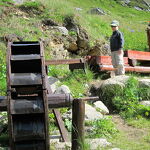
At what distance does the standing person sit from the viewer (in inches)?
436

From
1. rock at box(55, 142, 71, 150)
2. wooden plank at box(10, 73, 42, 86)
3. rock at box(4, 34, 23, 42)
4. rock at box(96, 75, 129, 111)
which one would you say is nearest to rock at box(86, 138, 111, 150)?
rock at box(55, 142, 71, 150)

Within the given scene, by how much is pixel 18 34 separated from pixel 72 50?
2510 millimetres

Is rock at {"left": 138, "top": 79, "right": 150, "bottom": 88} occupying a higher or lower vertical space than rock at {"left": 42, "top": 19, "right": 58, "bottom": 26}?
lower

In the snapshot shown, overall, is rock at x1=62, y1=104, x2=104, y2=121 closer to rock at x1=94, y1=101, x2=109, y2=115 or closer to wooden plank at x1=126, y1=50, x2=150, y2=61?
rock at x1=94, y1=101, x2=109, y2=115

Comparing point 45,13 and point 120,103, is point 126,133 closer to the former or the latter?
point 120,103

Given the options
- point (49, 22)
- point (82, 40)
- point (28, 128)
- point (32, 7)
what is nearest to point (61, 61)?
point (82, 40)

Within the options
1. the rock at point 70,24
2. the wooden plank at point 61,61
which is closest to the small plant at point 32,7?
the rock at point 70,24

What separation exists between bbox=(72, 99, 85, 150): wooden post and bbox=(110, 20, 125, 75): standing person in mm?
6009

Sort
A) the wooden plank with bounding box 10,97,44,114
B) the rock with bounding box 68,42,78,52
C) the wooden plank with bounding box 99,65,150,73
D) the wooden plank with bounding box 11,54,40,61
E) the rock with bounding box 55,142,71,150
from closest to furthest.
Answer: the wooden plank with bounding box 10,97,44,114 < the wooden plank with bounding box 11,54,40,61 < the rock with bounding box 55,142,71,150 < the wooden plank with bounding box 99,65,150,73 < the rock with bounding box 68,42,78,52

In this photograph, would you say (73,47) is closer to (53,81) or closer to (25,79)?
(53,81)

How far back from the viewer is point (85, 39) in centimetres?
1397

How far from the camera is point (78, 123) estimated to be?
17.9ft

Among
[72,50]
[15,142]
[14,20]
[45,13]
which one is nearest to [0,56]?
[14,20]

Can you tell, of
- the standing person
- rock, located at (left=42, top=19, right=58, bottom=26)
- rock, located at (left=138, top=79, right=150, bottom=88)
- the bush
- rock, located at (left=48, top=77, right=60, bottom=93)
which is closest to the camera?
the bush
